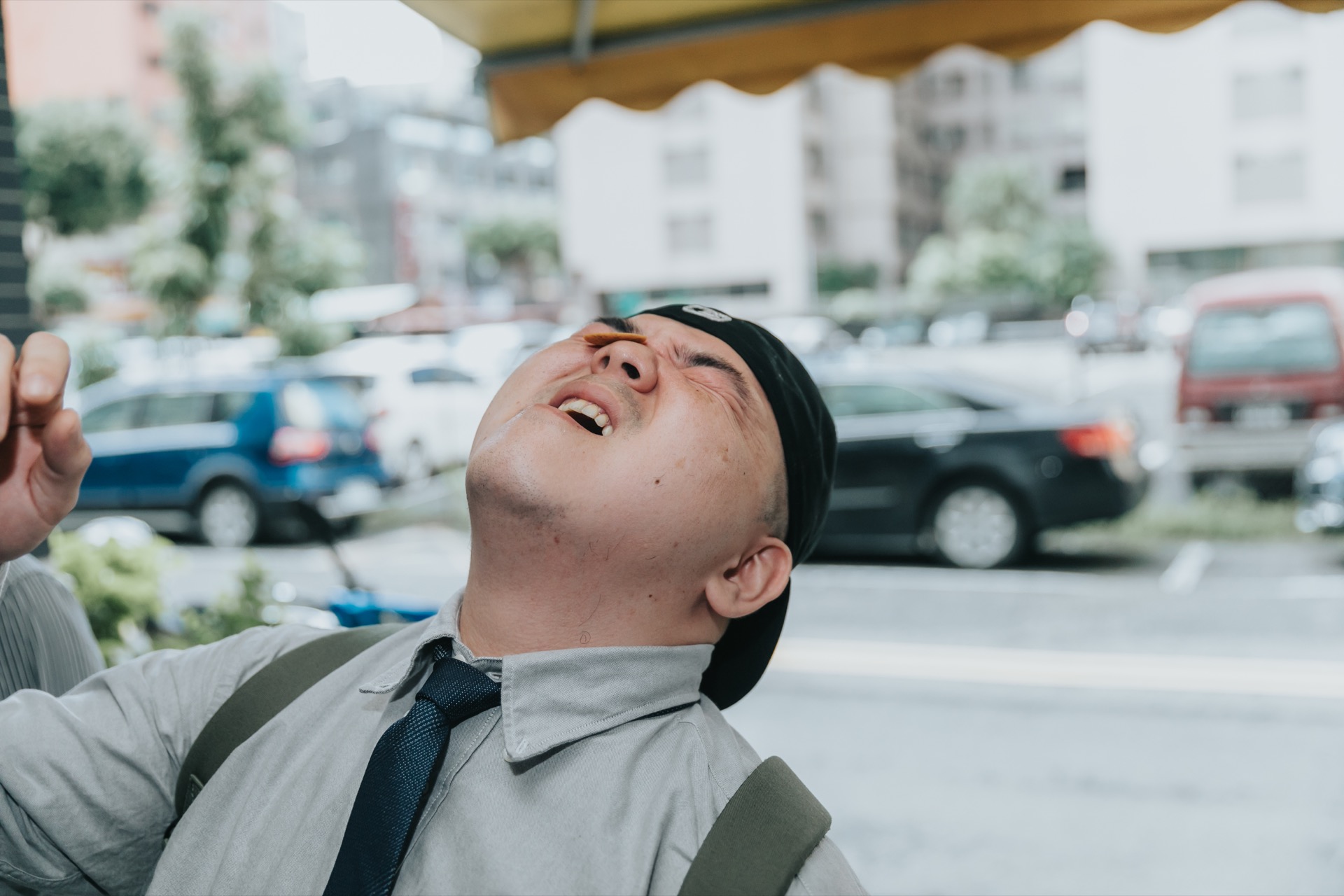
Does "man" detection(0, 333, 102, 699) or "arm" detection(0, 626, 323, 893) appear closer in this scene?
"man" detection(0, 333, 102, 699)

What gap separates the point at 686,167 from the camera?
113 ft

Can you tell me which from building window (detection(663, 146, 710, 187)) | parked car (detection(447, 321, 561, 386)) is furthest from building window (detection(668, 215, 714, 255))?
parked car (detection(447, 321, 561, 386))

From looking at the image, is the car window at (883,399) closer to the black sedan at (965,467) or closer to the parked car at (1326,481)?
the black sedan at (965,467)

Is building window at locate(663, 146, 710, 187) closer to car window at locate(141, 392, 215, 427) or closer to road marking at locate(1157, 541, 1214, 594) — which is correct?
car window at locate(141, 392, 215, 427)

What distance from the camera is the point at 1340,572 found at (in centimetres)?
757

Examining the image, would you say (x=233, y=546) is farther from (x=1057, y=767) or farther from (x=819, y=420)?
(x=819, y=420)

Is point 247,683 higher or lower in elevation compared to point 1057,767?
higher

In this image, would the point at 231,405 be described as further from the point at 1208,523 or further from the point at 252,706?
the point at 252,706

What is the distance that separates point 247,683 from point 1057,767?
3.47 m

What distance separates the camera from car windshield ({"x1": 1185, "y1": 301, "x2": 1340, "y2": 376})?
8.99 m

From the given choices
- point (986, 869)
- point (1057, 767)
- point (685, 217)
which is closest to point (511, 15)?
point (986, 869)

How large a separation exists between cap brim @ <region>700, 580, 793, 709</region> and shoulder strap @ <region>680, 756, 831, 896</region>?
368 mm

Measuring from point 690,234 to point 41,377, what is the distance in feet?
113

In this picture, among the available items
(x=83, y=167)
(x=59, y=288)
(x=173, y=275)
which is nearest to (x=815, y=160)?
(x=83, y=167)
